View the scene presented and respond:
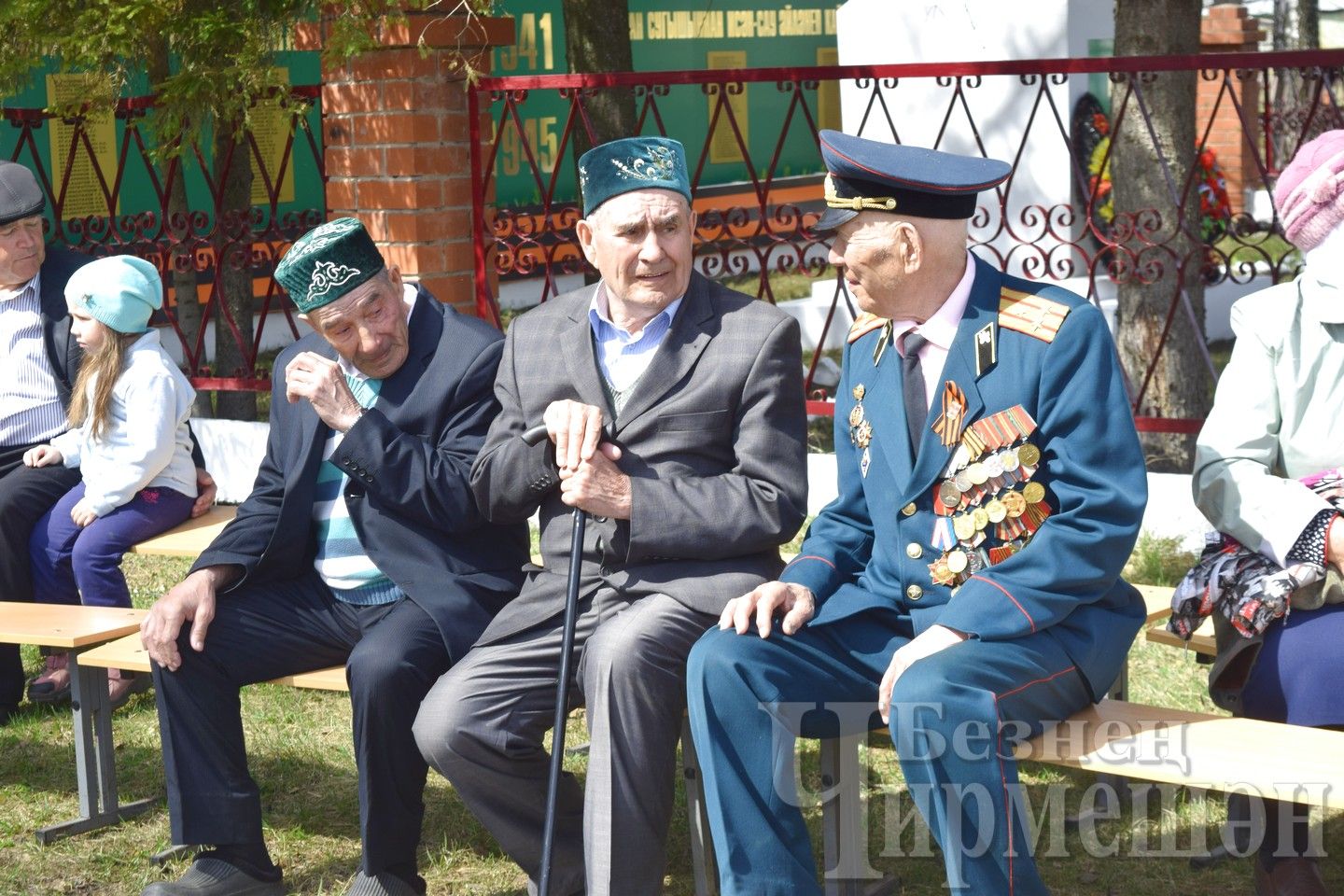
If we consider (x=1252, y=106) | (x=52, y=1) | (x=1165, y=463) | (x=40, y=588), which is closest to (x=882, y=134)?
(x=1165, y=463)

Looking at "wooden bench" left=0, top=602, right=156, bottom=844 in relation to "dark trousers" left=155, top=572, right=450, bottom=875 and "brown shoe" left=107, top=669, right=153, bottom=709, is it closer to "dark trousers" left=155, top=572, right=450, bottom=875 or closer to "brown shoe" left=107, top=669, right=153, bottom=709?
"dark trousers" left=155, top=572, right=450, bottom=875

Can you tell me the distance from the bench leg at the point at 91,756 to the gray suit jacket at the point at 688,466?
130cm

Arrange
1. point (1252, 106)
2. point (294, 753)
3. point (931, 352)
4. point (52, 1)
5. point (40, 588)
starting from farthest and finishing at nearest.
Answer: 1. point (1252, 106)
2. point (52, 1)
3. point (40, 588)
4. point (294, 753)
5. point (931, 352)

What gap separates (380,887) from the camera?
371 cm

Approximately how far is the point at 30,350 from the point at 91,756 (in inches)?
67.1


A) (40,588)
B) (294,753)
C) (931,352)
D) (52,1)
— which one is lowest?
(294,753)

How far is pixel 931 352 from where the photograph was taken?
3428 mm

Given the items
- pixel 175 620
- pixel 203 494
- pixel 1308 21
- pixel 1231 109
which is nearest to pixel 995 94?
pixel 203 494

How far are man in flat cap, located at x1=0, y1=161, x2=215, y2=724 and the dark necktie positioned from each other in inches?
113

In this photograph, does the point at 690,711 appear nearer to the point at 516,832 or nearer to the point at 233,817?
the point at 516,832

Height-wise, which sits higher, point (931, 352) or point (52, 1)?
point (52, 1)

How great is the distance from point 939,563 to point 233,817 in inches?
70.9

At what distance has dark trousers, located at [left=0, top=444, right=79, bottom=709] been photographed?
5.26m

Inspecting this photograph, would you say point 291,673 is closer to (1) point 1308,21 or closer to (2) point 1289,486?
(2) point 1289,486
